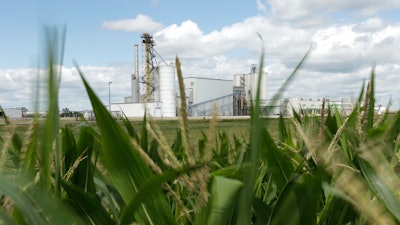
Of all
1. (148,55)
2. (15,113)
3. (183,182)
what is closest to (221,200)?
(183,182)

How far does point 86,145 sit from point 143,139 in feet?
0.41

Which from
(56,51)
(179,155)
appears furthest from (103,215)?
(179,155)

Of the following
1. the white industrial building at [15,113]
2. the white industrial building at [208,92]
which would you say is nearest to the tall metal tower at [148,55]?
the white industrial building at [208,92]

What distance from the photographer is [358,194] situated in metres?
0.34

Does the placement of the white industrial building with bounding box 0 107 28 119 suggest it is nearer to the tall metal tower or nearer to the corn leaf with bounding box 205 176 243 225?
the corn leaf with bounding box 205 176 243 225

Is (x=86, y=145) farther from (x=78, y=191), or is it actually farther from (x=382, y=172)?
(x=382, y=172)

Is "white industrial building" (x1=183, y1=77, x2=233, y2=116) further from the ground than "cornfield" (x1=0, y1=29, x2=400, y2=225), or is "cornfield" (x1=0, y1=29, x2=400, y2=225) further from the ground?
"white industrial building" (x1=183, y1=77, x2=233, y2=116)

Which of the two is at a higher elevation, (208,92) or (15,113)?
(208,92)

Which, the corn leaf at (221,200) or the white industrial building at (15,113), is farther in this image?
the white industrial building at (15,113)

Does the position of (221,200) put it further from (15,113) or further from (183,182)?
(15,113)

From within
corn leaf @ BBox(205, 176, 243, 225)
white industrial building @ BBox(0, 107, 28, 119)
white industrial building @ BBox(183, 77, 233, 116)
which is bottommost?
corn leaf @ BBox(205, 176, 243, 225)

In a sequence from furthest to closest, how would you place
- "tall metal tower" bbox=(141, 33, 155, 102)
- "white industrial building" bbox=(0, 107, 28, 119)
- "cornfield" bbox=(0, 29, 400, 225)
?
1. "tall metal tower" bbox=(141, 33, 155, 102)
2. "white industrial building" bbox=(0, 107, 28, 119)
3. "cornfield" bbox=(0, 29, 400, 225)

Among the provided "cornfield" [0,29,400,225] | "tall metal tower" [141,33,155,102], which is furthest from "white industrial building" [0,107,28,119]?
"tall metal tower" [141,33,155,102]

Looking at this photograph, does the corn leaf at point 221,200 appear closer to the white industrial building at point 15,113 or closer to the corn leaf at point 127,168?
the corn leaf at point 127,168
